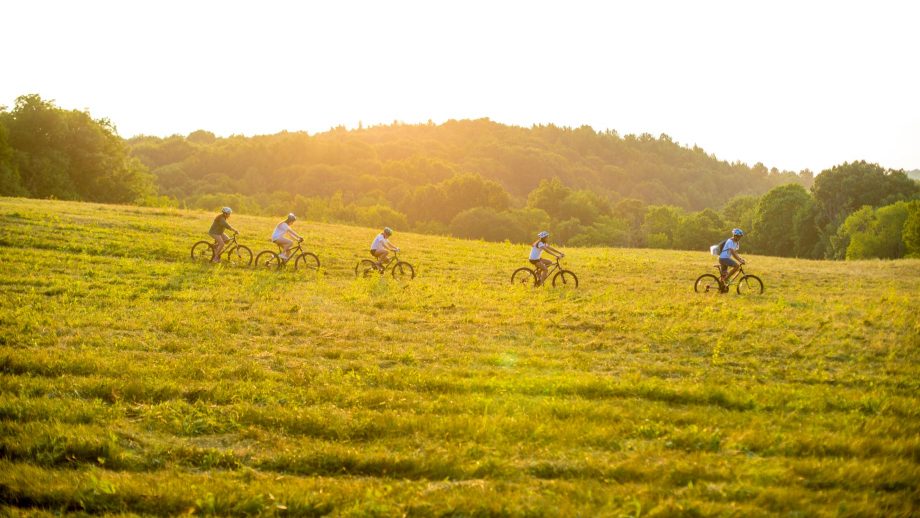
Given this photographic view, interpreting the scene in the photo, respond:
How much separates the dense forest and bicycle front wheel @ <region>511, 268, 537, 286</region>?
43.4 metres

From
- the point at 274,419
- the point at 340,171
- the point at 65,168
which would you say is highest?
the point at 340,171

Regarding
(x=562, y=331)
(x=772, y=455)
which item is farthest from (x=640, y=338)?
(x=772, y=455)

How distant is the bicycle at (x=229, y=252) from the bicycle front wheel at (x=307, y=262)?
6.22 ft

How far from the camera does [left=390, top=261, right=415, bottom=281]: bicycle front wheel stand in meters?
25.6

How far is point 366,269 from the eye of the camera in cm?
2586

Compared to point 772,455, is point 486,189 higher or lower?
higher

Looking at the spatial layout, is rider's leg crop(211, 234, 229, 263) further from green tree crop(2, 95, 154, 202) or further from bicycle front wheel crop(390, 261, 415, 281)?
green tree crop(2, 95, 154, 202)

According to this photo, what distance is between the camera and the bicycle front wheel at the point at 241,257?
2575cm

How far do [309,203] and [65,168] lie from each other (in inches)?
1590

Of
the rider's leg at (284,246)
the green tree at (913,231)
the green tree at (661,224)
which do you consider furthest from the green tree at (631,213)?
the rider's leg at (284,246)

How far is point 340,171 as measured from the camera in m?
108

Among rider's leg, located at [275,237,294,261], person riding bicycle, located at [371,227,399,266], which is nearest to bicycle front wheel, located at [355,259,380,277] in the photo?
person riding bicycle, located at [371,227,399,266]

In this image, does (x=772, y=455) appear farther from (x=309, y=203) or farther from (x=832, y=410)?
(x=309, y=203)

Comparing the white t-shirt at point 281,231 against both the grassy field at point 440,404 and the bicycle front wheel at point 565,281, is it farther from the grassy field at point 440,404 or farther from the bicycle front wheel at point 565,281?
the bicycle front wheel at point 565,281
